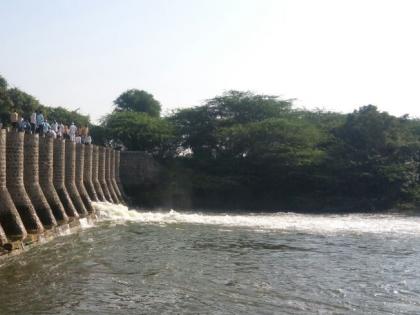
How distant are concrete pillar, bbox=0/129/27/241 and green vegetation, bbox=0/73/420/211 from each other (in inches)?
965

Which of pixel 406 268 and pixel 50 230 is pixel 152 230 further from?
pixel 406 268

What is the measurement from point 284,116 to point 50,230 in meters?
34.6

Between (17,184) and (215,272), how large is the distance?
883 cm

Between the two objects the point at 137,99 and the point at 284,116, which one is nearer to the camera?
the point at 284,116

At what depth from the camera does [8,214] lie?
65.0 ft

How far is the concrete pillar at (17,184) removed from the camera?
71.1ft

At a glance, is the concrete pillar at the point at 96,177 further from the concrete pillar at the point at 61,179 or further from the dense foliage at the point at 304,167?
the dense foliage at the point at 304,167

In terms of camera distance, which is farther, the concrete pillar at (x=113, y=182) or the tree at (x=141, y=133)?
the tree at (x=141, y=133)

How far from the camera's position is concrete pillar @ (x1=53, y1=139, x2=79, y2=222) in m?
28.6

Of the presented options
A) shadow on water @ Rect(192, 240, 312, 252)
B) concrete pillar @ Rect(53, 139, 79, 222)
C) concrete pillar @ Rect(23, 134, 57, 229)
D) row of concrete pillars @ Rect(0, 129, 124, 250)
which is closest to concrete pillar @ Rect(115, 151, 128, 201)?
row of concrete pillars @ Rect(0, 129, 124, 250)

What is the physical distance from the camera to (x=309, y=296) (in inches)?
568

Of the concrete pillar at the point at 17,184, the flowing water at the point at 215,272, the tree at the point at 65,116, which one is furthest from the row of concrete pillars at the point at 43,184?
the tree at the point at 65,116

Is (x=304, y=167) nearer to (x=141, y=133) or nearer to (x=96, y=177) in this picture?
(x=141, y=133)

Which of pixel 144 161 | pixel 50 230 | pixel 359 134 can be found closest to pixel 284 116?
pixel 359 134
